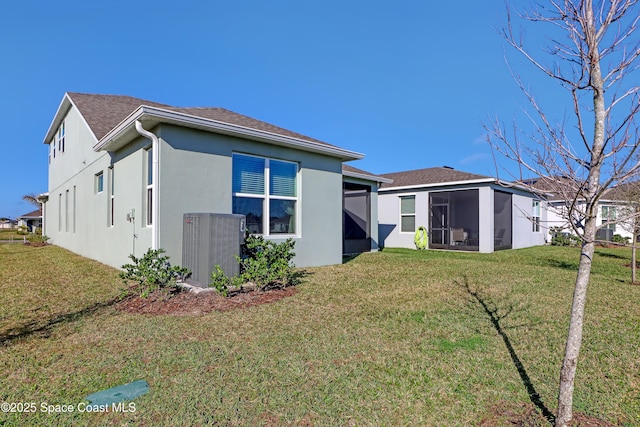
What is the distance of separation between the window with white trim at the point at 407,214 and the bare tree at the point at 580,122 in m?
13.9

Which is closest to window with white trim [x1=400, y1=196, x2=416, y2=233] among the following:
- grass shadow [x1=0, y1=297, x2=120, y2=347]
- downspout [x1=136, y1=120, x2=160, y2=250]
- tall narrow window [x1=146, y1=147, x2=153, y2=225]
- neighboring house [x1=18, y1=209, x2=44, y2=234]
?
tall narrow window [x1=146, y1=147, x2=153, y2=225]

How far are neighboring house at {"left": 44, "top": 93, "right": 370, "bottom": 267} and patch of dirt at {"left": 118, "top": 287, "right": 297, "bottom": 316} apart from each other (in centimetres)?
128

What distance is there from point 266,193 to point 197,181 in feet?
5.62

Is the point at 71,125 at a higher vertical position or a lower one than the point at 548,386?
higher

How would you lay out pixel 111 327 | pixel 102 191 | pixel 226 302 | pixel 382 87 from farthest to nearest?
pixel 382 87 → pixel 102 191 → pixel 226 302 → pixel 111 327

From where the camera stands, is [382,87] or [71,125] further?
[382,87]

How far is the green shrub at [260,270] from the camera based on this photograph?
5539 mm

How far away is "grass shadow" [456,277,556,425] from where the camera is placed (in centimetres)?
241

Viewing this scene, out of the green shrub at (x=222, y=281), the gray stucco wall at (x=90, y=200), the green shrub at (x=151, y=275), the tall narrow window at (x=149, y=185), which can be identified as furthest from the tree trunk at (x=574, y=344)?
the tall narrow window at (x=149, y=185)

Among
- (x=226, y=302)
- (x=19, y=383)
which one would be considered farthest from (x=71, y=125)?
(x=19, y=383)

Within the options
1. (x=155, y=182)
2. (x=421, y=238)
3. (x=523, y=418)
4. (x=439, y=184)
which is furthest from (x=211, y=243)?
(x=439, y=184)

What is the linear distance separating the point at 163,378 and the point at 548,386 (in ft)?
10.5

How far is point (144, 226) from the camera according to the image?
7117 millimetres

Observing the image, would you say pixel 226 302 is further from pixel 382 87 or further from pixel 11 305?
pixel 382 87
